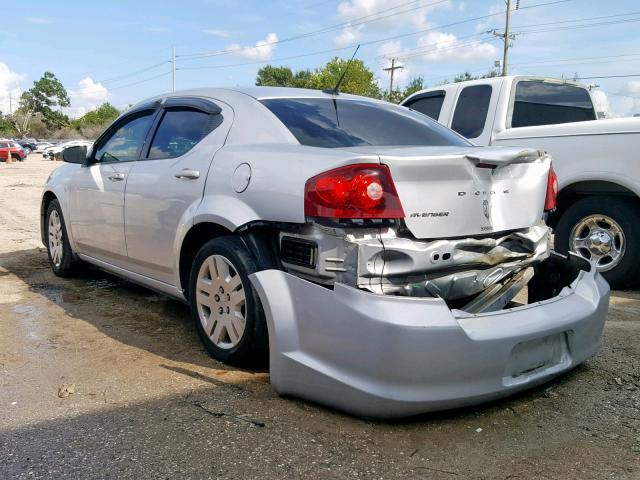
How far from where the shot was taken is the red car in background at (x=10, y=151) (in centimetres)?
4197

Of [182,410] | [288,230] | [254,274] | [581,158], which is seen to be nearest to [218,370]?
[182,410]

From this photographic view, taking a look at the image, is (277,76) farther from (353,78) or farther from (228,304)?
(228,304)

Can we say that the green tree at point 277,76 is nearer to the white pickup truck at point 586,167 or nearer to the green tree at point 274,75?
the green tree at point 274,75

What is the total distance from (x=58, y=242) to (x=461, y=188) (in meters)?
4.21

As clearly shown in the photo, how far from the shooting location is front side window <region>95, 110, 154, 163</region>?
172 inches

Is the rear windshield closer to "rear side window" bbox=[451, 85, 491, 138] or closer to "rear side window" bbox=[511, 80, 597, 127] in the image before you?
"rear side window" bbox=[451, 85, 491, 138]

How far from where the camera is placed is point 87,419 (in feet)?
9.25

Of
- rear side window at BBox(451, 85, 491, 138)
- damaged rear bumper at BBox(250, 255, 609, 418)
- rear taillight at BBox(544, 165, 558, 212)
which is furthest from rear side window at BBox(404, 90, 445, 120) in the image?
damaged rear bumper at BBox(250, 255, 609, 418)

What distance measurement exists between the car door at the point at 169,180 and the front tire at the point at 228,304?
32 cm

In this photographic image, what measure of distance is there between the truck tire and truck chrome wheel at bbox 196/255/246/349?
343cm

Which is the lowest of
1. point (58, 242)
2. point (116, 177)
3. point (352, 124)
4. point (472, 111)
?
point (58, 242)

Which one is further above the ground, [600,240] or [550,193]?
[550,193]

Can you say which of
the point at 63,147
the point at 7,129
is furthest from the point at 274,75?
the point at 63,147

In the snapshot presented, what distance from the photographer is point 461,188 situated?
281cm
